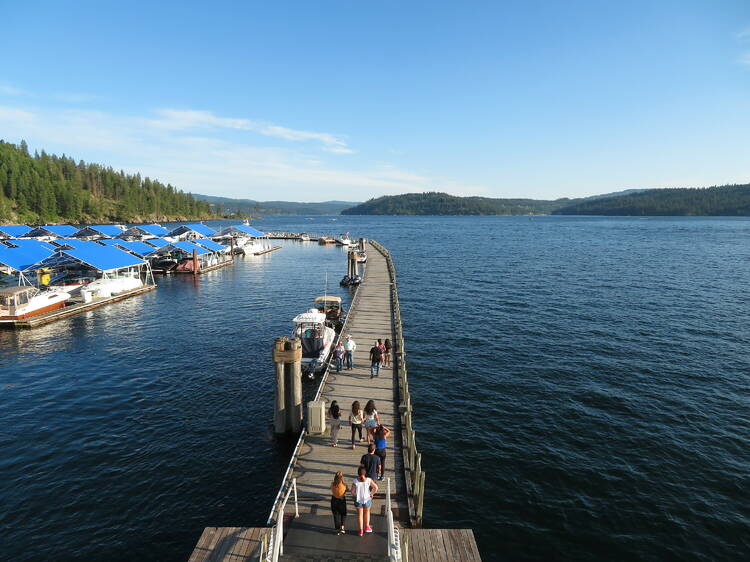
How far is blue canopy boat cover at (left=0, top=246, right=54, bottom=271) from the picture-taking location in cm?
4666

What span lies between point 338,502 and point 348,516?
1336 millimetres

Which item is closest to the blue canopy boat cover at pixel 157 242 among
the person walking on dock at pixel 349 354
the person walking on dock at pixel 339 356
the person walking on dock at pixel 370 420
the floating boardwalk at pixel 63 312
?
the floating boardwalk at pixel 63 312

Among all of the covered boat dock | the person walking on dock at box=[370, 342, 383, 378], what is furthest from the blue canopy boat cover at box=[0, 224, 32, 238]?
the person walking on dock at box=[370, 342, 383, 378]

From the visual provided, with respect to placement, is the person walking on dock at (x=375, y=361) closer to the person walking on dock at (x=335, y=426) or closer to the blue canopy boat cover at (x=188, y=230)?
the person walking on dock at (x=335, y=426)

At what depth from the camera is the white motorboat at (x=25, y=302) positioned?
120 feet

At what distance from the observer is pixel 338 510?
11219 millimetres

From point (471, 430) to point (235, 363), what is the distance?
1643cm

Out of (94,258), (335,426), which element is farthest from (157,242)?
(335,426)

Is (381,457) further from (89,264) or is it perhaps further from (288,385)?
(89,264)

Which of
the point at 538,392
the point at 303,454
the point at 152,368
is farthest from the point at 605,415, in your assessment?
the point at 152,368

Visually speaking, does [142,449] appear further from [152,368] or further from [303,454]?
[152,368]

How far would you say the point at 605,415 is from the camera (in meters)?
21.9

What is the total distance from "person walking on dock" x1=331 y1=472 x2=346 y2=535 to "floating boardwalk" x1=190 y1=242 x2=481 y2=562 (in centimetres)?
28

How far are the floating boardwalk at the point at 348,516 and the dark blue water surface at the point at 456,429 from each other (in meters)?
2.22
